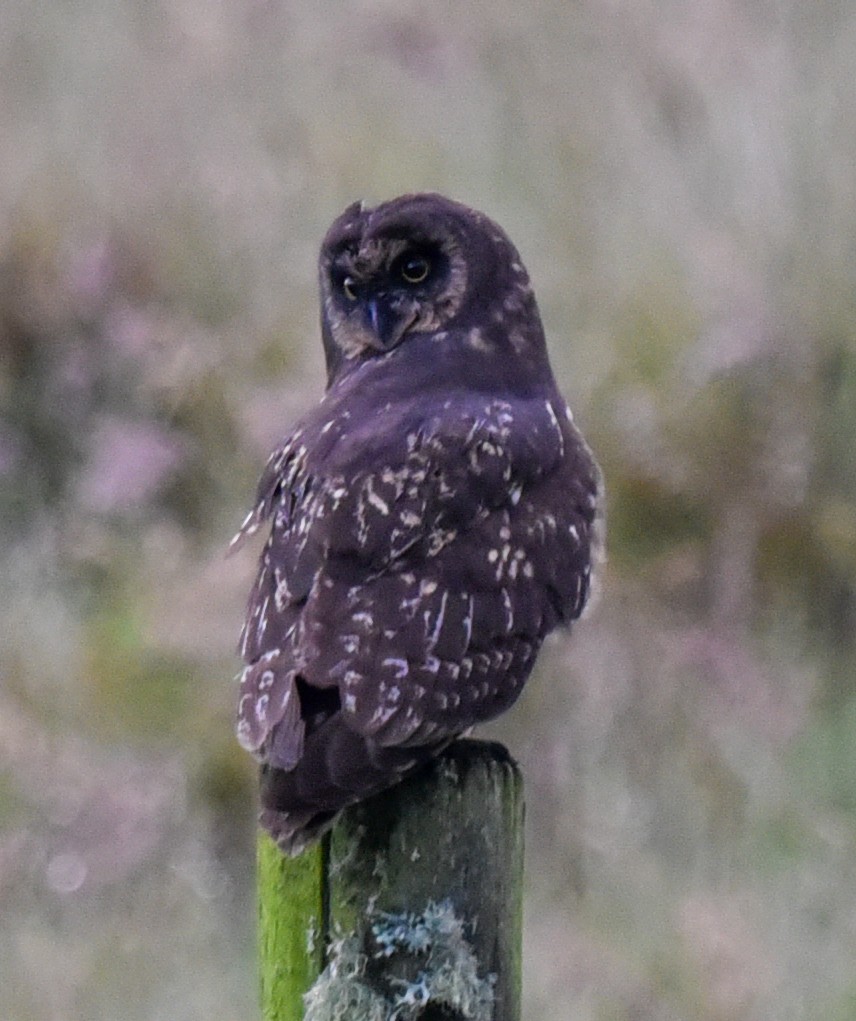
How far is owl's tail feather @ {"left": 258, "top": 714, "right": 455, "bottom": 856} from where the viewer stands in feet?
8.11

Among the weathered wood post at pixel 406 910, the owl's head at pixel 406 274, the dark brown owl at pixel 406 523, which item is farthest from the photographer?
the owl's head at pixel 406 274

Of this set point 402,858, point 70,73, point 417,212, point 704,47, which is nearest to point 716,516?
point 704,47

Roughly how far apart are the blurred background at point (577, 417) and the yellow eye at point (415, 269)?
1.70 meters

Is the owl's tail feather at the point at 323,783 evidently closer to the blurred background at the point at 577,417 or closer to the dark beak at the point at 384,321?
the dark beak at the point at 384,321

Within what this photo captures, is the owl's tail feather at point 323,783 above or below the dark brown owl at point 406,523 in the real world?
below

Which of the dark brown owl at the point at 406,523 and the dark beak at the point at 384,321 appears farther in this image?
the dark beak at the point at 384,321

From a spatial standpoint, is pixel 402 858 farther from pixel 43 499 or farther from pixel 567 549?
pixel 43 499

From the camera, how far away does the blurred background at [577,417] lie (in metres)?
4.64

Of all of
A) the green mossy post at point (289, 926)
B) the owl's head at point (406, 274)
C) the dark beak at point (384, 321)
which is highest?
the owl's head at point (406, 274)

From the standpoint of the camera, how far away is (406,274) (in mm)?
3566

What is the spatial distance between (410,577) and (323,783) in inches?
17.1

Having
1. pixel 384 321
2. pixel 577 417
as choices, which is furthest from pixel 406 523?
pixel 577 417

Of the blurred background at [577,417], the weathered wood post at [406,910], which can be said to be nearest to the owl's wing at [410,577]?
the weathered wood post at [406,910]

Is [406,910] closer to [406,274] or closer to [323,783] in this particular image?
[323,783]
